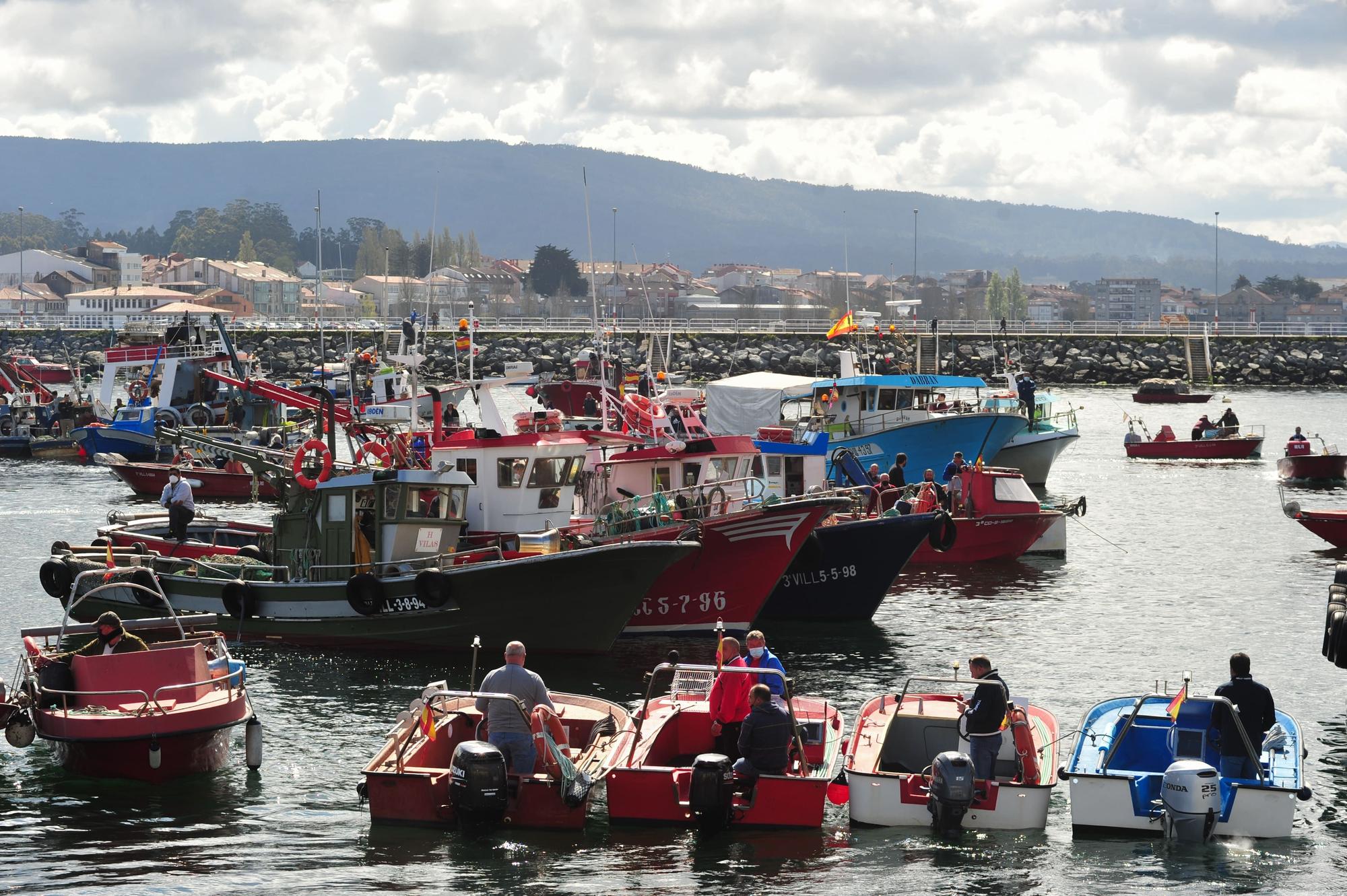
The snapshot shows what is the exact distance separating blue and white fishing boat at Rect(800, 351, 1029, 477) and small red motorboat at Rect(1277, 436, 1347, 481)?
526 inches

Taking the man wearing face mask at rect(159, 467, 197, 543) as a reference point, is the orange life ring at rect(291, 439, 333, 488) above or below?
above

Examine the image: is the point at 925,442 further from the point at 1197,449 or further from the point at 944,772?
the point at 944,772

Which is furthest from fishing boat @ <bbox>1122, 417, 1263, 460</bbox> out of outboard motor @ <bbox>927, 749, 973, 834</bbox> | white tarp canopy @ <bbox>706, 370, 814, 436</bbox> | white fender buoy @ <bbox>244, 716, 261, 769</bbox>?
white fender buoy @ <bbox>244, 716, 261, 769</bbox>

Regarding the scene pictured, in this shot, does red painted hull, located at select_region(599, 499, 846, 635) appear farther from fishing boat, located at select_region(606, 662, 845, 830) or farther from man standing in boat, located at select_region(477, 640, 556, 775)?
man standing in boat, located at select_region(477, 640, 556, 775)

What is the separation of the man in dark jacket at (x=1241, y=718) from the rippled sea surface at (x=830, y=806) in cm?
87

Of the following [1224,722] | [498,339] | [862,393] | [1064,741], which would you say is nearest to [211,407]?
[862,393]

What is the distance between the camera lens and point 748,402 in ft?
167

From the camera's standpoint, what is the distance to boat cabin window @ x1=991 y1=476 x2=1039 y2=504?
37.7 meters

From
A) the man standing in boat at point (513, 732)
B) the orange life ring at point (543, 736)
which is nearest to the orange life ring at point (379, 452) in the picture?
the orange life ring at point (543, 736)

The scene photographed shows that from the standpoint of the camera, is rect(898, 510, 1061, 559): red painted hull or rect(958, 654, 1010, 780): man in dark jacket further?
rect(898, 510, 1061, 559): red painted hull

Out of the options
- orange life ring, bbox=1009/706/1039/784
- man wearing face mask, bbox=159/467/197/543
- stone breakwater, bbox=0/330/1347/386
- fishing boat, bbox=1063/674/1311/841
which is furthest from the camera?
stone breakwater, bbox=0/330/1347/386

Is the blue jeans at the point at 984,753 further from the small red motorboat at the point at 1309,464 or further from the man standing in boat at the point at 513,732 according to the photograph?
the small red motorboat at the point at 1309,464

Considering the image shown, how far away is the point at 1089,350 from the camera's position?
122m

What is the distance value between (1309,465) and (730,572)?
113 feet
